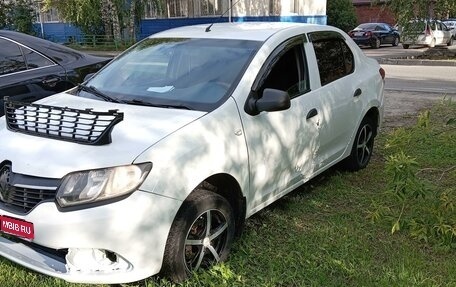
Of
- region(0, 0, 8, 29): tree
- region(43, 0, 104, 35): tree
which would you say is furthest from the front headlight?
region(0, 0, 8, 29): tree

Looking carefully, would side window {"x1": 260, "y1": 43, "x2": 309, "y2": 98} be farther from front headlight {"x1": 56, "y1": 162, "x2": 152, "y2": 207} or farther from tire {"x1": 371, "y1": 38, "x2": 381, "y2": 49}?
tire {"x1": 371, "y1": 38, "x2": 381, "y2": 49}

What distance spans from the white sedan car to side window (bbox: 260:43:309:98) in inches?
0.5

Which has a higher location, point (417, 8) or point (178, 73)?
point (417, 8)

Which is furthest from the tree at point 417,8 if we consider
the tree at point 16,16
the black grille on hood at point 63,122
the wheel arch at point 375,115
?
the tree at point 16,16

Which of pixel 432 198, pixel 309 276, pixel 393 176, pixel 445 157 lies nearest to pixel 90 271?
pixel 309 276

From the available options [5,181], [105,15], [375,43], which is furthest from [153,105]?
[375,43]

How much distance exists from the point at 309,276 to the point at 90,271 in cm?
143

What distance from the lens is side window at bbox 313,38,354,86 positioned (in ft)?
14.9

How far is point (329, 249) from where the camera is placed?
364 centimetres

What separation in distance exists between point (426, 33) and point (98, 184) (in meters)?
22.8

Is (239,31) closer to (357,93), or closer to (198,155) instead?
(357,93)

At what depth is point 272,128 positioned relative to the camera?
12.1ft

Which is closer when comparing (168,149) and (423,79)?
(168,149)

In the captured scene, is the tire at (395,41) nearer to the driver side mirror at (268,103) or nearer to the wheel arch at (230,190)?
the driver side mirror at (268,103)
